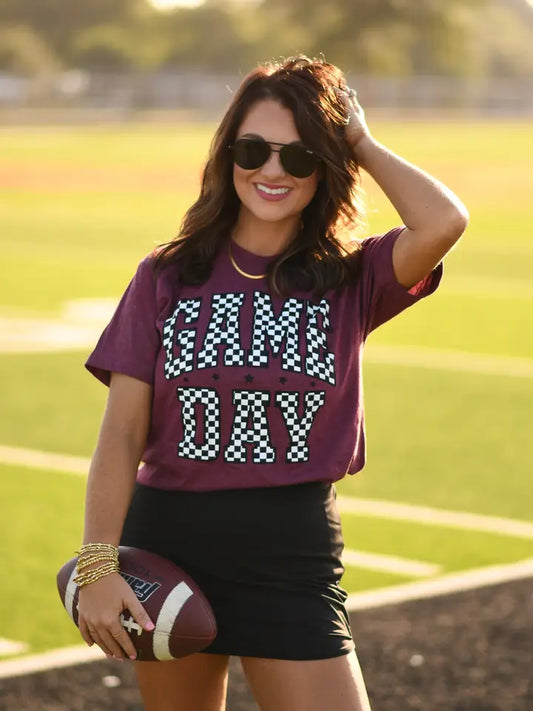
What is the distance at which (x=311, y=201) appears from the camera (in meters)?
3.89

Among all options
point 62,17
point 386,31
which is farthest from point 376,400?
point 62,17

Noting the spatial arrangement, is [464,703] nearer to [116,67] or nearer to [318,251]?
[318,251]

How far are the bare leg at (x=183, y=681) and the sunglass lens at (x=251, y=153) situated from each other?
4.00 feet

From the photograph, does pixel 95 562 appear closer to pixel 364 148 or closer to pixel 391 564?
pixel 364 148

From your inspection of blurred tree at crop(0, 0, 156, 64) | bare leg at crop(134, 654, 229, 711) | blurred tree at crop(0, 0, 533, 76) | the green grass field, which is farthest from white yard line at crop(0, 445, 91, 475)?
blurred tree at crop(0, 0, 156, 64)

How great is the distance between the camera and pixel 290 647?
3.59 metres

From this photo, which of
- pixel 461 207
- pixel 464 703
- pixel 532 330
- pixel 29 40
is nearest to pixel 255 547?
pixel 461 207

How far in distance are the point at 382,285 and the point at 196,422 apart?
1.98 ft

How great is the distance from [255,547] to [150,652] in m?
0.35

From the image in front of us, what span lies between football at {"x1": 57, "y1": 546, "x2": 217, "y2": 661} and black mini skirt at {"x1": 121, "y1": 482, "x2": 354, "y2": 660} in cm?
8

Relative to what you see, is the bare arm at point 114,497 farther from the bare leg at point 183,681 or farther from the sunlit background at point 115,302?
the sunlit background at point 115,302

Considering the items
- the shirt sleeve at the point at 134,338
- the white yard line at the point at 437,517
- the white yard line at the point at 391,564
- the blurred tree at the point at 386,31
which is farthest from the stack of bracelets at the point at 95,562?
the blurred tree at the point at 386,31

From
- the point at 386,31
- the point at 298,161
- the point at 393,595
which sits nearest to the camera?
the point at 298,161

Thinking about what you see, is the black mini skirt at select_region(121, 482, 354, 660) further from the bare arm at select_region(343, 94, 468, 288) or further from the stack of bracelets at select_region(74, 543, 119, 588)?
the bare arm at select_region(343, 94, 468, 288)
